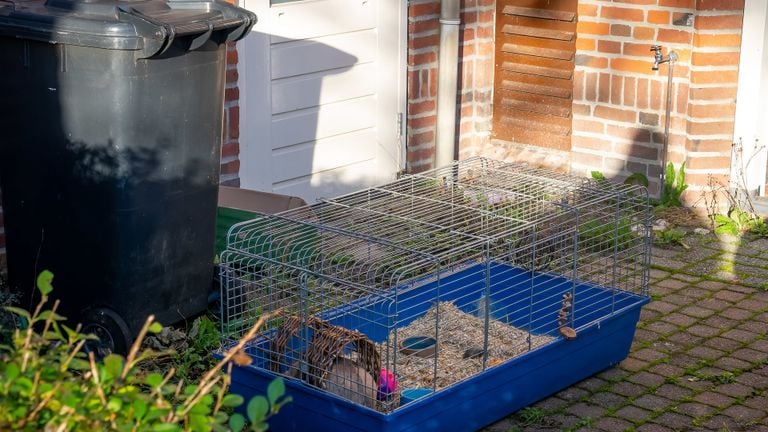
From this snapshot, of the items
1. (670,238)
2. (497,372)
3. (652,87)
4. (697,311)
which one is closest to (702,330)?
(697,311)

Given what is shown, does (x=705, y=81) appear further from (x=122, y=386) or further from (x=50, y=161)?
(x=122, y=386)

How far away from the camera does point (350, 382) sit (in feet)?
13.6

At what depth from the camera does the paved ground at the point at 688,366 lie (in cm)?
463

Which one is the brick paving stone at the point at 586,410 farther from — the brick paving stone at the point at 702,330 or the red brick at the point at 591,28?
the red brick at the point at 591,28

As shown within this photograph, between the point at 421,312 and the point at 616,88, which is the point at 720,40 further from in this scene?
the point at 421,312

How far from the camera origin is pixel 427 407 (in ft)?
13.5

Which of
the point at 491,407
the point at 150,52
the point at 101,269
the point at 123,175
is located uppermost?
the point at 150,52

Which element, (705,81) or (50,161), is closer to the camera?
(50,161)

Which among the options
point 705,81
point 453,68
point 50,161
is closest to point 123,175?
point 50,161

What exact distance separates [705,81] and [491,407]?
137 inches

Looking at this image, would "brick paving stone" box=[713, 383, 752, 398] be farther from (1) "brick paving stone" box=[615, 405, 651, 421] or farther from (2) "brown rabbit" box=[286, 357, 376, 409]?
(2) "brown rabbit" box=[286, 357, 376, 409]

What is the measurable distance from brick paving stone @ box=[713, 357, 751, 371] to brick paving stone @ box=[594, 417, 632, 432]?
2.58 feet

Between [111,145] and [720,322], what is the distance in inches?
123

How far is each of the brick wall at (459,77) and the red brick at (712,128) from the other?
1609mm
